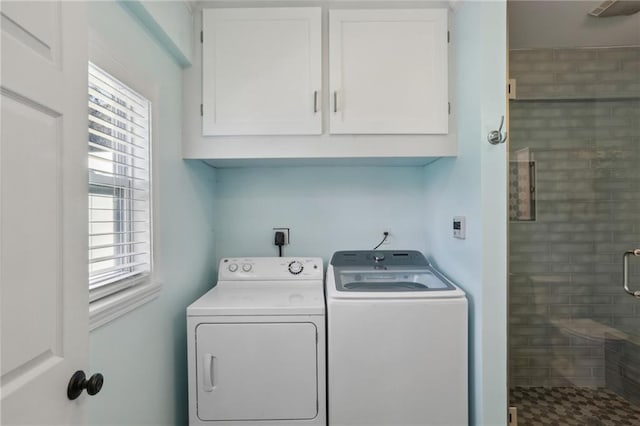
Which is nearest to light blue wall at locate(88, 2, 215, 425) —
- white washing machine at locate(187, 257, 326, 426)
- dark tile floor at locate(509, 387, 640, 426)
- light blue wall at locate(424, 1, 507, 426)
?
white washing machine at locate(187, 257, 326, 426)

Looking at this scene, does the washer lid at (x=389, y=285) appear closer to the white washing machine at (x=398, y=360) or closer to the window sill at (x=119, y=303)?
the white washing machine at (x=398, y=360)

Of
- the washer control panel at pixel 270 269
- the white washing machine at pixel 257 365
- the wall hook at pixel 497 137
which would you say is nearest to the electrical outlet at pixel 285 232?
the washer control panel at pixel 270 269

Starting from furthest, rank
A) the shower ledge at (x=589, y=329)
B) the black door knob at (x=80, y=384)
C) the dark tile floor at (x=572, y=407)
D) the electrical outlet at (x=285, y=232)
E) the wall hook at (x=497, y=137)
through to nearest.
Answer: the electrical outlet at (x=285, y=232), the shower ledge at (x=589, y=329), the dark tile floor at (x=572, y=407), the wall hook at (x=497, y=137), the black door knob at (x=80, y=384)

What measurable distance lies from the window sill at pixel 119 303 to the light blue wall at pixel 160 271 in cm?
3

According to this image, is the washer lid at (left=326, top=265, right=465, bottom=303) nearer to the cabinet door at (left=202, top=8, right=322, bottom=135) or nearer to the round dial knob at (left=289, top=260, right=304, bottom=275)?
the round dial knob at (left=289, top=260, right=304, bottom=275)

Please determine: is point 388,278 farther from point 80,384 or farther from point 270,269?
point 80,384

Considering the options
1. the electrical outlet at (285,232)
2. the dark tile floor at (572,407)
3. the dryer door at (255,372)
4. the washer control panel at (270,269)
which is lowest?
the dark tile floor at (572,407)

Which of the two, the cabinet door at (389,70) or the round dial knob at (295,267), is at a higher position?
the cabinet door at (389,70)

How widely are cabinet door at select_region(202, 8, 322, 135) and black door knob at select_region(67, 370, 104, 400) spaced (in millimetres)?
1257

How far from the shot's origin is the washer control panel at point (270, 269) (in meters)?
1.96

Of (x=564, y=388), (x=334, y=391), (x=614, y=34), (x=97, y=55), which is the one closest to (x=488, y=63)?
(x=614, y=34)

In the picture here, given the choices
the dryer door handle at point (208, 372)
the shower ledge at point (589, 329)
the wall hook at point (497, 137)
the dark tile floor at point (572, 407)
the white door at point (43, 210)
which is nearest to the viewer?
the white door at point (43, 210)

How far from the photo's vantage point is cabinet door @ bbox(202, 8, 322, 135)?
1.67m

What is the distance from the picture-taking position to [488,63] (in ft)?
4.58
